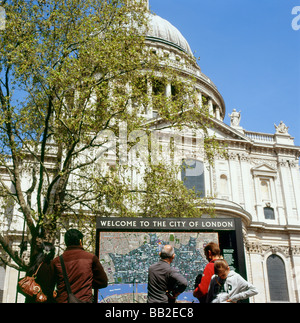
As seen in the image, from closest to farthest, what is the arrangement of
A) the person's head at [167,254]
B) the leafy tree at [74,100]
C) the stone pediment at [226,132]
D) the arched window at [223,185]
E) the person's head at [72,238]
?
1. the person's head at [72,238]
2. the person's head at [167,254]
3. the leafy tree at [74,100]
4. the arched window at [223,185]
5. the stone pediment at [226,132]

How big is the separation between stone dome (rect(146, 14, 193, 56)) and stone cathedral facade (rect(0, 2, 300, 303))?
2282cm

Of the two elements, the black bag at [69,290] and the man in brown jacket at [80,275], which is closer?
the black bag at [69,290]

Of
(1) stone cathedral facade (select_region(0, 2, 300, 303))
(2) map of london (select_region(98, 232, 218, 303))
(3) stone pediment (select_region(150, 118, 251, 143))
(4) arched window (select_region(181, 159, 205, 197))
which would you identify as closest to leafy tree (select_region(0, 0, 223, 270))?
(2) map of london (select_region(98, 232, 218, 303))

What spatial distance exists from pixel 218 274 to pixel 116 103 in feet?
35.9

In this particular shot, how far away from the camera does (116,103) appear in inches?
634

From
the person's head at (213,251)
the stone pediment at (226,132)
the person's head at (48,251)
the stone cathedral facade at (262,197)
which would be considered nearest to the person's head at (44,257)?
the person's head at (48,251)

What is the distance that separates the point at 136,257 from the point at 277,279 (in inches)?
1052

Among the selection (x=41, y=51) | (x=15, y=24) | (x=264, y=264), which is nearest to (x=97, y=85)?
(x=41, y=51)

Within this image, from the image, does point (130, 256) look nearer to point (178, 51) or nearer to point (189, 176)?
point (189, 176)

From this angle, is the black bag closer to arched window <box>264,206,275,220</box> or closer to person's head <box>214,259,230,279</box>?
person's head <box>214,259,230,279</box>

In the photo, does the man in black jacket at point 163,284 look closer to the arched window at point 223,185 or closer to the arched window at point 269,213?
the arched window at point 223,185

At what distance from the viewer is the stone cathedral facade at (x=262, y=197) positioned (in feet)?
101

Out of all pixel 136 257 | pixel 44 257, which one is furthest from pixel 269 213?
pixel 44 257

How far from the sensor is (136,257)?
26.5 feet
